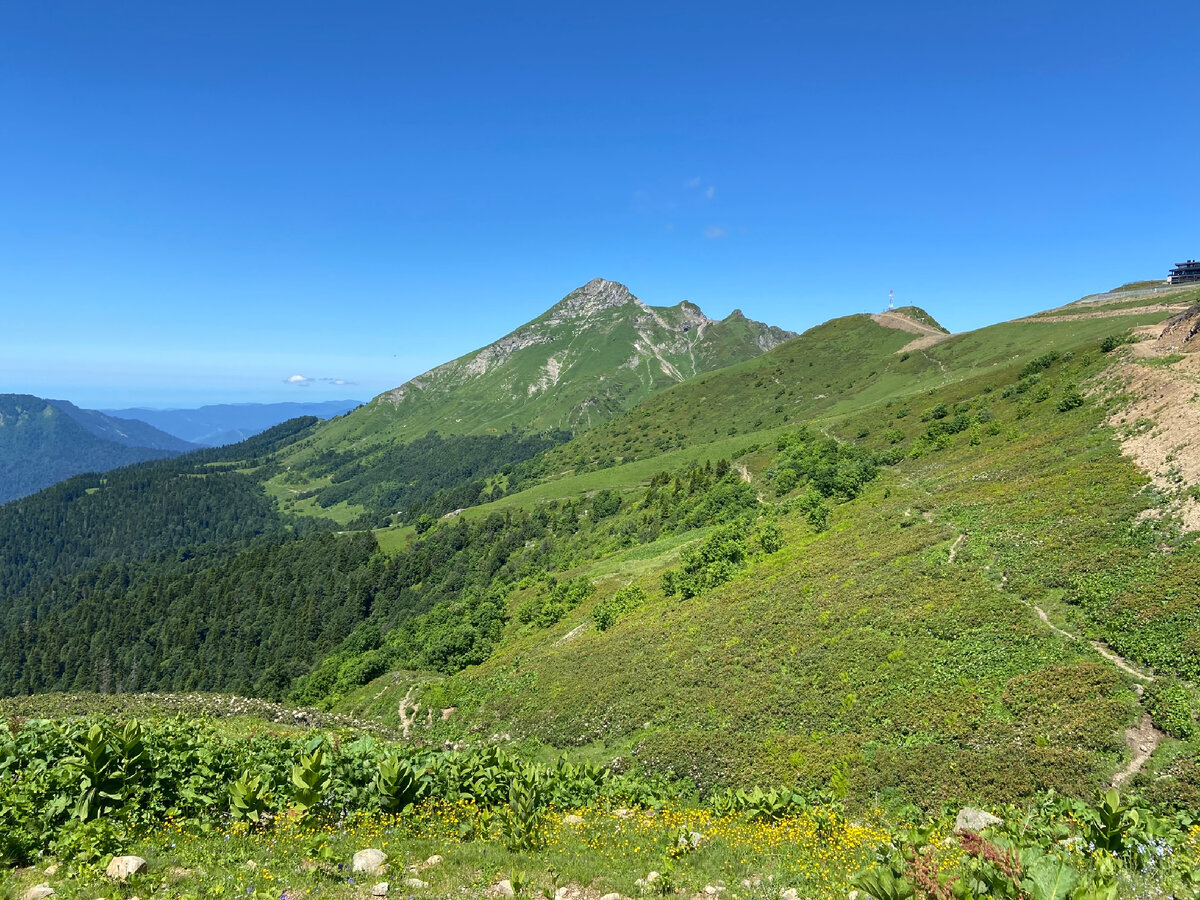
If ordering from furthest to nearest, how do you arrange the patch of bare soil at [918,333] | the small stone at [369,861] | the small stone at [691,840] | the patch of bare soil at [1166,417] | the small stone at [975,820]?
the patch of bare soil at [918,333], the patch of bare soil at [1166,417], the small stone at [975,820], the small stone at [691,840], the small stone at [369,861]

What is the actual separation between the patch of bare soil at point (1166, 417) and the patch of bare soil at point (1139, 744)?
48.0ft

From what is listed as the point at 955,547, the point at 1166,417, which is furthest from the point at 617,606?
the point at 1166,417

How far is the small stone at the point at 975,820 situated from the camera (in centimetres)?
1466

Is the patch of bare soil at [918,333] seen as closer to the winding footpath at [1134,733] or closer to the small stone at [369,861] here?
the winding footpath at [1134,733]

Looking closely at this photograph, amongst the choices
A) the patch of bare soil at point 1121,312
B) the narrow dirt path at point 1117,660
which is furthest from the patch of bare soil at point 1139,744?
the patch of bare soil at point 1121,312

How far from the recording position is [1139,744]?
692 inches

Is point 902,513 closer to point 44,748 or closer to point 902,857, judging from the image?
point 902,857

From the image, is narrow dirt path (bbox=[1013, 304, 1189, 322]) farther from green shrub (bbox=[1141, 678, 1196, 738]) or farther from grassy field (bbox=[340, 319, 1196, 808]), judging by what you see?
green shrub (bbox=[1141, 678, 1196, 738])

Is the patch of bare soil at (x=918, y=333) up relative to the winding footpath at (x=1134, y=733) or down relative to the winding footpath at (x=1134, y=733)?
up

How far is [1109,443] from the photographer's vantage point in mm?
40250

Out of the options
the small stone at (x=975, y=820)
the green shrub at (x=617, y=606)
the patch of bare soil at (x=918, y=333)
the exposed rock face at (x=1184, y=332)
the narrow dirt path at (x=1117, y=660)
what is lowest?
the green shrub at (x=617, y=606)

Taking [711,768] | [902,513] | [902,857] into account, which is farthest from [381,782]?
[902,513]

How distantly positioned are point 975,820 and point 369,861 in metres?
15.6

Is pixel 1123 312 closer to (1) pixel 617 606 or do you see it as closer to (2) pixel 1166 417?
(2) pixel 1166 417
